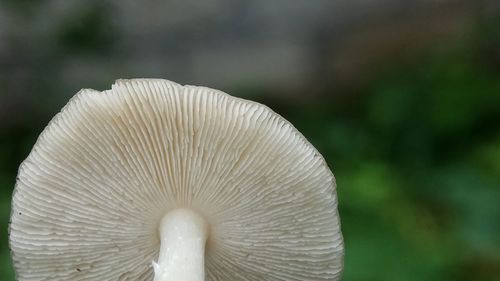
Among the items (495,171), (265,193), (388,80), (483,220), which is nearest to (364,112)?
(388,80)

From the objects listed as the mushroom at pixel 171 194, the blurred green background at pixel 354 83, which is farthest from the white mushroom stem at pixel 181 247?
the blurred green background at pixel 354 83

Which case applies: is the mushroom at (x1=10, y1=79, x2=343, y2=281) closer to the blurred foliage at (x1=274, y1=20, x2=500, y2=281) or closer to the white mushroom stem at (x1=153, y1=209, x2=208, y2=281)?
the white mushroom stem at (x1=153, y1=209, x2=208, y2=281)

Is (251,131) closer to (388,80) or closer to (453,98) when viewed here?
(453,98)

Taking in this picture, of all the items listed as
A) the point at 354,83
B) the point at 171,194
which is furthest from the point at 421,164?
the point at 171,194

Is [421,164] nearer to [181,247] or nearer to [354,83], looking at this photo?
[354,83]

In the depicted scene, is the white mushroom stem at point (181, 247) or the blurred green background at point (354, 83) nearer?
the white mushroom stem at point (181, 247)

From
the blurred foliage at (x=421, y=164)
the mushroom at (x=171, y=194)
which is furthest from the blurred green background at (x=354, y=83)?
the mushroom at (x=171, y=194)

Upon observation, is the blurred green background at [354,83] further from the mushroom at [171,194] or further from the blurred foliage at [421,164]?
the mushroom at [171,194]
